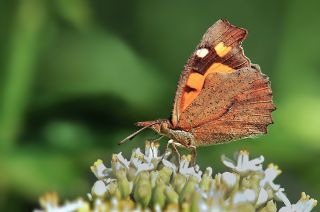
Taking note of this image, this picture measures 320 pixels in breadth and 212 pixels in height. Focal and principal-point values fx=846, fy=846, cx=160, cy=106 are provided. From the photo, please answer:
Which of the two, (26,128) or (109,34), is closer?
(26,128)

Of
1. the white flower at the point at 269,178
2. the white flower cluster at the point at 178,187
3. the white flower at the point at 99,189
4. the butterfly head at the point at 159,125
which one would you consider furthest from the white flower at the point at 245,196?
the butterfly head at the point at 159,125

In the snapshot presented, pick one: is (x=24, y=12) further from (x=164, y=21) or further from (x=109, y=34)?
(x=164, y=21)

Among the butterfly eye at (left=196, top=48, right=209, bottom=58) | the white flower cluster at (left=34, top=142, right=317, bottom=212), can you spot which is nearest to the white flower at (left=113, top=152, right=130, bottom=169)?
the white flower cluster at (left=34, top=142, right=317, bottom=212)

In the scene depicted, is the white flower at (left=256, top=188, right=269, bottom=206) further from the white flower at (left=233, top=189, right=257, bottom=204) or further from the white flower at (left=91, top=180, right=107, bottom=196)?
the white flower at (left=91, top=180, right=107, bottom=196)

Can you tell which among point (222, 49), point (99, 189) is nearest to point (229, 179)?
point (99, 189)

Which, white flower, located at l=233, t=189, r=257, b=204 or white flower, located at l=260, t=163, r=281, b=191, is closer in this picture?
white flower, located at l=233, t=189, r=257, b=204

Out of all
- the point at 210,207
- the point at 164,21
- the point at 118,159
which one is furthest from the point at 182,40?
the point at 210,207

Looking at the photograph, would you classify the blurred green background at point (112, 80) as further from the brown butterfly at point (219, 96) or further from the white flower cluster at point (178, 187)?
the white flower cluster at point (178, 187)

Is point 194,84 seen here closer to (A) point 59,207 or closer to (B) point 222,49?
(B) point 222,49
